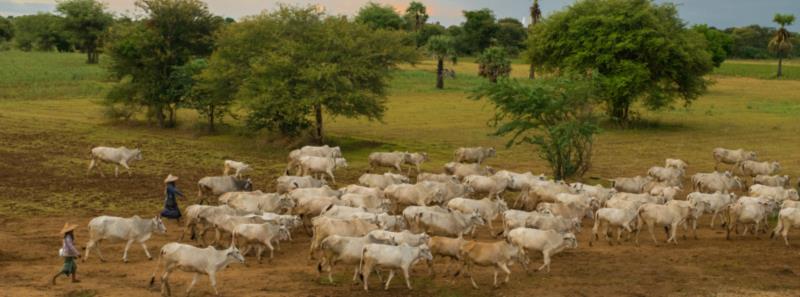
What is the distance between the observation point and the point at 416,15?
387ft

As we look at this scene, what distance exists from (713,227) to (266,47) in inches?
887

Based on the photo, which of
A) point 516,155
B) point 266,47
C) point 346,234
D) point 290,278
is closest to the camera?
point 290,278

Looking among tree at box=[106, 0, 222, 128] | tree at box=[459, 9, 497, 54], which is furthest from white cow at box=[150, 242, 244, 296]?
tree at box=[459, 9, 497, 54]

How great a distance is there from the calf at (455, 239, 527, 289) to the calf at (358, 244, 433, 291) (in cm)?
106

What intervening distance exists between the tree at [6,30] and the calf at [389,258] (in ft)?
435

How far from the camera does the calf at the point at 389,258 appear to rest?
1530 cm

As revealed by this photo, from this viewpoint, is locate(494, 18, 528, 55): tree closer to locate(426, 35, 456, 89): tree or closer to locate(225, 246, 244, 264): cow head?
locate(426, 35, 456, 89): tree

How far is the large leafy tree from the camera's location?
3516cm

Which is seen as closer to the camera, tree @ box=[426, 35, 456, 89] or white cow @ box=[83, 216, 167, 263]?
white cow @ box=[83, 216, 167, 263]

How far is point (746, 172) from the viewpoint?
96.7ft

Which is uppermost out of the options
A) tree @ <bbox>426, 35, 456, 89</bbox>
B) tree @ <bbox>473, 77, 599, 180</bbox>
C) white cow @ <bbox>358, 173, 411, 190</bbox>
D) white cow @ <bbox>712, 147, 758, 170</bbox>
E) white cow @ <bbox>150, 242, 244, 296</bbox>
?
tree @ <bbox>426, 35, 456, 89</bbox>

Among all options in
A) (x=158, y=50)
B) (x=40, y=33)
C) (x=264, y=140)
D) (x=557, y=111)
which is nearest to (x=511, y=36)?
(x=40, y=33)

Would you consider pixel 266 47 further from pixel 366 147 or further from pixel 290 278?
pixel 290 278

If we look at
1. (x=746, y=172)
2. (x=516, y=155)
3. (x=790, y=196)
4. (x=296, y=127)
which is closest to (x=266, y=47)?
(x=296, y=127)
